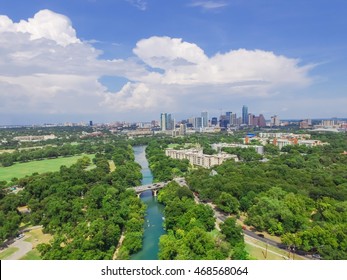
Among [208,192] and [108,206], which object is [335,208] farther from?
[108,206]

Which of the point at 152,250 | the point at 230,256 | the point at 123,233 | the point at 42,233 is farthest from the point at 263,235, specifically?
the point at 42,233

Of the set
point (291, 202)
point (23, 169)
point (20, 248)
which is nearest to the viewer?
point (20, 248)

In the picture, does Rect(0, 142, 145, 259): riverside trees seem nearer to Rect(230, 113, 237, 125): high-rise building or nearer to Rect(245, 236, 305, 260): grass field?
Rect(245, 236, 305, 260): grass field

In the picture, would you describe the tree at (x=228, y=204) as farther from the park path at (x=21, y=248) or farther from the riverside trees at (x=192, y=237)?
the park path at (x=21, y=248)

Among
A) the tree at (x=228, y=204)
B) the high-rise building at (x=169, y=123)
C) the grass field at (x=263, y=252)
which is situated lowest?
the grass field at (x=263, y=252)

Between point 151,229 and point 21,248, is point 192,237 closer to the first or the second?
point 151,229

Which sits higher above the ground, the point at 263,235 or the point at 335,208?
the point at 335,208

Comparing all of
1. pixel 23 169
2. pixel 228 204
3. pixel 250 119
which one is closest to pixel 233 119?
pixel 250 119

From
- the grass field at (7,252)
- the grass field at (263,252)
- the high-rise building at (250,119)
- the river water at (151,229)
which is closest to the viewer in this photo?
the grass field at (263,252)

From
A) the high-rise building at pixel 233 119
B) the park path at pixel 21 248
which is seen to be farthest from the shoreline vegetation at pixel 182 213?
→ the high-rise building at pixel 233 119

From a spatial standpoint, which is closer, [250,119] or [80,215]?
[80,215]

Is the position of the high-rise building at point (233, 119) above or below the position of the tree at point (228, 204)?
above
